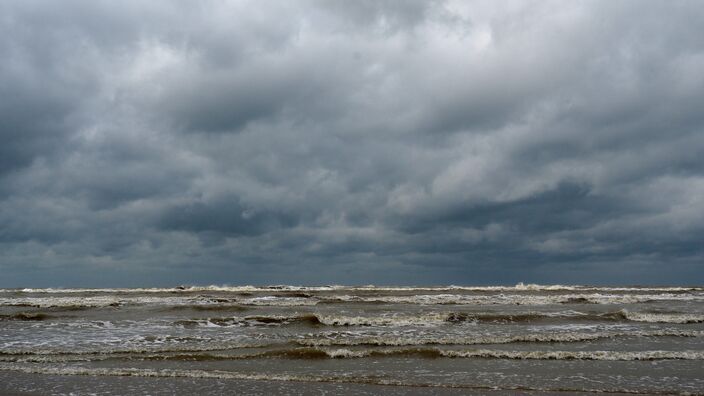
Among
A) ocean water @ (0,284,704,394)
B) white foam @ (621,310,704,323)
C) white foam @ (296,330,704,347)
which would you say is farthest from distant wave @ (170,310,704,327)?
white foam @ (296,330,704,347)

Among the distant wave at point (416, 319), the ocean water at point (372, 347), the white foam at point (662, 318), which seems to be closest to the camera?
the ocean water at point (372, 347)

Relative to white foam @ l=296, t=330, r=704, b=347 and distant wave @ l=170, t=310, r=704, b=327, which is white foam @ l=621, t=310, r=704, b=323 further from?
white foam @ l=296, t=330, r=704, b=347

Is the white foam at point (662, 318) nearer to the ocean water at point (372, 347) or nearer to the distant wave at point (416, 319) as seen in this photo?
the distant wave at point (416, 319)

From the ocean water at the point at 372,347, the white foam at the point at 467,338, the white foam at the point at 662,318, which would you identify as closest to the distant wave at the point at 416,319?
the white foam at the point at 662,318

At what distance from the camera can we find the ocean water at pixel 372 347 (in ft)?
51.4

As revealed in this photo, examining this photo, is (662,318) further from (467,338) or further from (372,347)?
(372,347)

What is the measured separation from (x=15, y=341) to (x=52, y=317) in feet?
30.5

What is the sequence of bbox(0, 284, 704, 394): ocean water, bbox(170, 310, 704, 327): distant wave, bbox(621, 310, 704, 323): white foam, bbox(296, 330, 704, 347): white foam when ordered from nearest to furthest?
bbox(0, 284, 704, 394): ocean water → bbox(296, 330, 704, 347): white foam → bbox(170, 310, 704, 327): distant wave → bbox(621, 310, 704, 323): white foam

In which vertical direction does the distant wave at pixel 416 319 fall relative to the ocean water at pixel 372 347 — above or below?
above

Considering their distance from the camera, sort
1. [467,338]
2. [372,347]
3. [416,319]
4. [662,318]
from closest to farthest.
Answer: [372,347]
[467,338]
[416,319]
[662,318]

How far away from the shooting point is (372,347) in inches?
826

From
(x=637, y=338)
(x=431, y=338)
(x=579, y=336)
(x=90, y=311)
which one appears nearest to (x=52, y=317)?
(x=90, y=311)

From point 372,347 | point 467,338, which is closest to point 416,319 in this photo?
point 467,338

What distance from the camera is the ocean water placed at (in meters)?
15.7
